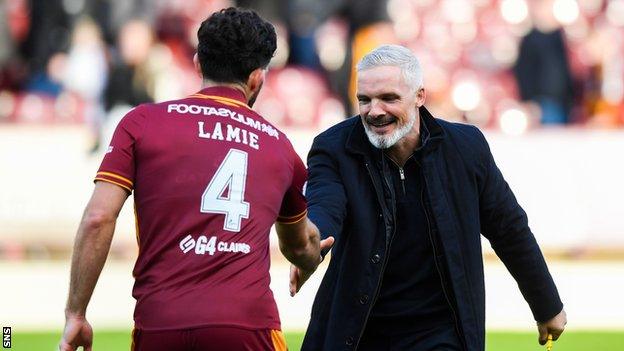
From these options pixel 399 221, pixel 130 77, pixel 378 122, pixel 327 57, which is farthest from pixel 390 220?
pixel 327 57

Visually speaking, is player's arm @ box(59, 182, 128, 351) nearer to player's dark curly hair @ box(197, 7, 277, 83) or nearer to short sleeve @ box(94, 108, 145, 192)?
short sleeve @ box(94, 108, 145, 192)

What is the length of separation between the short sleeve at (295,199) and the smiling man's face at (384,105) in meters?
0.80

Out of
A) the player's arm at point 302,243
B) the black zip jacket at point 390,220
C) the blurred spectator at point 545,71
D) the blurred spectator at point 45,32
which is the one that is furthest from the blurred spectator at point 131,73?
the player's arm at point 302,243

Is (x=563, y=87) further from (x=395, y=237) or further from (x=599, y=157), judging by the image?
(x=395, y=237)

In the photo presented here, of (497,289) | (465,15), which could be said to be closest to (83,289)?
(497,289)

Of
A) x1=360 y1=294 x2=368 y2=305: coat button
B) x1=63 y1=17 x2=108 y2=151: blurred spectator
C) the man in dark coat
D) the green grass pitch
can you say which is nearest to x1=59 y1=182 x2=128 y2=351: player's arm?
the man in dark coat

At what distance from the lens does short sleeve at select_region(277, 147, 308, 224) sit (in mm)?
5605

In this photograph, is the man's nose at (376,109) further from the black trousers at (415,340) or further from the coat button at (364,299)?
the black trousers at (415,340)

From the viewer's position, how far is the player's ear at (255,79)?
5.50 m

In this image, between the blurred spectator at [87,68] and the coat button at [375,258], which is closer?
the coat button at [375,258]

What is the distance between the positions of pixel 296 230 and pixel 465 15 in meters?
13.1

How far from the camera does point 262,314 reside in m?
5.24

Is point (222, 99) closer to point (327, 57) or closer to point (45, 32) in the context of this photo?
point (327, 57)

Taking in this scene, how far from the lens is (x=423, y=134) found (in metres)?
6.57
